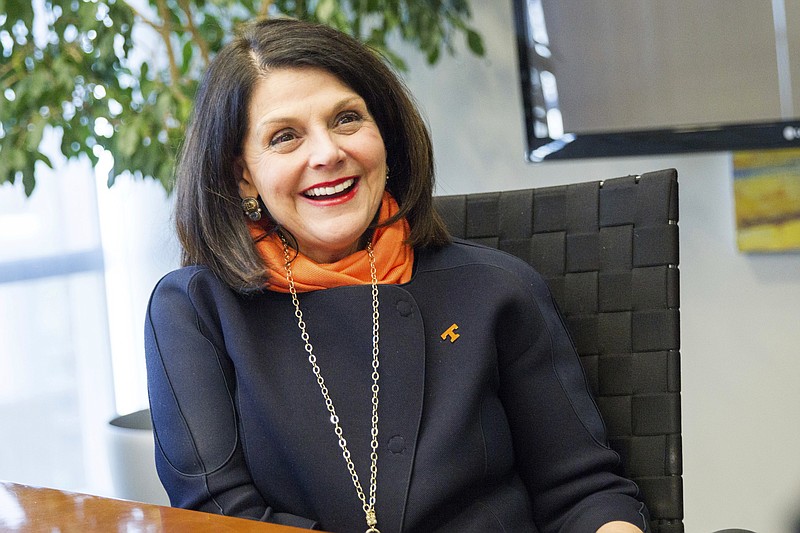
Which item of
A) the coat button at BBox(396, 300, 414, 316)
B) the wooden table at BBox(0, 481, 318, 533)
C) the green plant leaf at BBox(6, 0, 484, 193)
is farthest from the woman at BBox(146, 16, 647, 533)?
the green plant leaf at BBox(6, 0, 484, 193)

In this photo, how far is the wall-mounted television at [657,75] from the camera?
5.57 feet

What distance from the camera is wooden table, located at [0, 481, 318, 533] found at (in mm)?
740

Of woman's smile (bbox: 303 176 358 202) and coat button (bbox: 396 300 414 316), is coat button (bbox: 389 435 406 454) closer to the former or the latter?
coat button (bbox: 396 300 414 316)

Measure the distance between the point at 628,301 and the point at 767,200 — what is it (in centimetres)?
83

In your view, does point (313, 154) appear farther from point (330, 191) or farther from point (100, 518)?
point (100, 518)

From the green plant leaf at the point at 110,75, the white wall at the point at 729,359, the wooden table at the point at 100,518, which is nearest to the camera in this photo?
the wooden table at the point at 100,518

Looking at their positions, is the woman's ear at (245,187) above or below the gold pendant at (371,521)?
above

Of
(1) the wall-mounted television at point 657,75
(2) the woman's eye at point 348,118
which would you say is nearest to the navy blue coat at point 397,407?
(2) the woman's eye at point 348,118

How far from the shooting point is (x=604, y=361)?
1.27 metres

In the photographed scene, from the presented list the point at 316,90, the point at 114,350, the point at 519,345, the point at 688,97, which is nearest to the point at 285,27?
the point at 316,90

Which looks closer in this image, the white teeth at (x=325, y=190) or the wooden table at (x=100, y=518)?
the wooden table at (x=100, y=518)

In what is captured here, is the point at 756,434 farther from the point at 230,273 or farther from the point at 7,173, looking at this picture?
the point at 7,173

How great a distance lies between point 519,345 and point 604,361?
0.39 ft

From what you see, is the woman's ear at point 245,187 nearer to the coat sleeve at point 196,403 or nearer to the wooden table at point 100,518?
the coat sleeve at point 196,403
